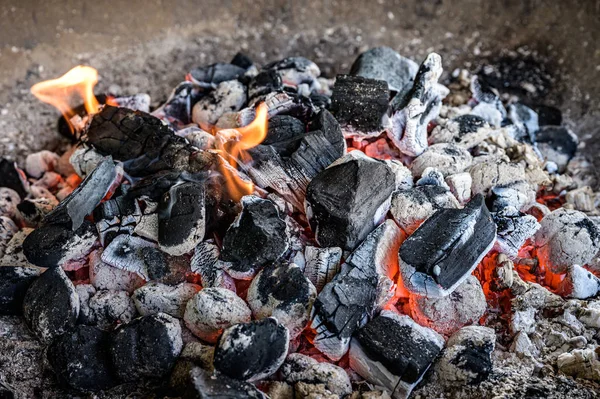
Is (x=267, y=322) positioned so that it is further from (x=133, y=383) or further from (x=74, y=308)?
(x=74, y=308)

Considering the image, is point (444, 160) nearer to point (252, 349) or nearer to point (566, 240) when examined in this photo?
point (566, 240)

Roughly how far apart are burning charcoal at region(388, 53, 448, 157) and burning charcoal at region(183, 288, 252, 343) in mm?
842

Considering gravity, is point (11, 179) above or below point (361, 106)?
below

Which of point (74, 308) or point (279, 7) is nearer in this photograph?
point (74, 308)

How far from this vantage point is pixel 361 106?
2.05 meters

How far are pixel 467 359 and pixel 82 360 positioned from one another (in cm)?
104

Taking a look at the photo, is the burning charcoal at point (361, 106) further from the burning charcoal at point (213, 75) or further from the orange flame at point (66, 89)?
the orange flame at point (66, 89)

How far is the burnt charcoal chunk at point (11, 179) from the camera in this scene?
7.64 ft

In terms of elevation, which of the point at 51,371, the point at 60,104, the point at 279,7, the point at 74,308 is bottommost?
the point at 51,371

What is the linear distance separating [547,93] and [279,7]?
1.45m

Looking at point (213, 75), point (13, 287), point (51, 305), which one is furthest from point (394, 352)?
point (213, 75)

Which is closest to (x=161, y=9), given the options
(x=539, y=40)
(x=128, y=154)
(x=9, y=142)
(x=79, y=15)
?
(x=79, y=15)

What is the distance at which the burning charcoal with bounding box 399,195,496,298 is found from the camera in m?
1.61

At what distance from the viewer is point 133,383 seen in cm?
162
